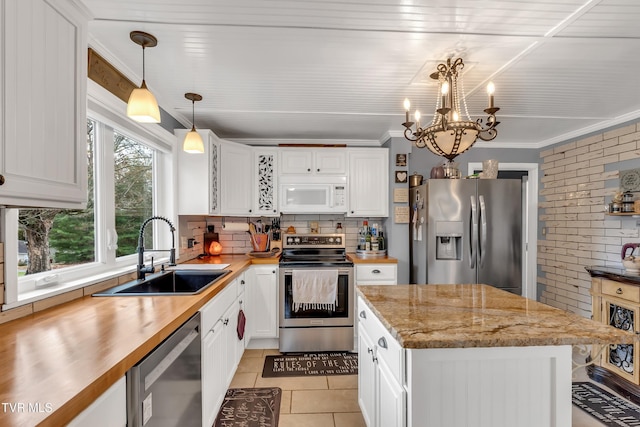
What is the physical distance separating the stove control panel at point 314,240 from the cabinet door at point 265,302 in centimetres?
47

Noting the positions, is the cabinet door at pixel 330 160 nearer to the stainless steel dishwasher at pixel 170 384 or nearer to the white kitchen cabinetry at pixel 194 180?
the white kitchen cabinetry at pixel 194 180

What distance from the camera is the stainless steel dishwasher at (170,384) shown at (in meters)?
1.05

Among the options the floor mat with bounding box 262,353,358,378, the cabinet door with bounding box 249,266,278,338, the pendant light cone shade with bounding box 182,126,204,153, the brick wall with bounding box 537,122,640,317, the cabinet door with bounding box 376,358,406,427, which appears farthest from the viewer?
the cabinet door with bounding box 249,266,278,338

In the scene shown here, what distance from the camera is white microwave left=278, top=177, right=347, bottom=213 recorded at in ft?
11.4

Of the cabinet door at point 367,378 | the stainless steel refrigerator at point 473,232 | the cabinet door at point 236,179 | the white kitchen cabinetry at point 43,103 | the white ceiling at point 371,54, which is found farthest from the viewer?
the cabinet door at point 236,179

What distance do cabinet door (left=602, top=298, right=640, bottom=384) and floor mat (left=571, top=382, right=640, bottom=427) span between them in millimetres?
214

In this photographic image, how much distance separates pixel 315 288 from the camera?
3.05 metres

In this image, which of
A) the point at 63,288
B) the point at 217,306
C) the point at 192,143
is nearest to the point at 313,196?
the point at 192,143

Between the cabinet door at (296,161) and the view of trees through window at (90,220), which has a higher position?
the cabinet door at (296,161)

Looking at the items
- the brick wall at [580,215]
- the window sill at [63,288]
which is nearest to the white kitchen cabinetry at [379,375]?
the window sill at [63,288]

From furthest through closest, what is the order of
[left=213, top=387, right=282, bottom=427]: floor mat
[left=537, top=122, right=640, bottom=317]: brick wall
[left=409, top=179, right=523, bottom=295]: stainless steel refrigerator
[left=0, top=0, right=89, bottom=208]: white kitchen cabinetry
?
[left=409, top=179, right=523, bottom=295]: stainless steel refrigerator → [left=537, top=122, right=640, bottom=317]: brick wall → [left=213, top=387, right=282, bottom=427]: floor mat → [left=0, top=0, right=89, bottom=208]: white kitchen cabinetry

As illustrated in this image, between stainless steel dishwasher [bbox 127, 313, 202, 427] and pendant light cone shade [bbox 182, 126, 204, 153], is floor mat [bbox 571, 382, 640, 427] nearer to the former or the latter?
stainless steel dishwasher [bbox 127, 313, 202, 427]

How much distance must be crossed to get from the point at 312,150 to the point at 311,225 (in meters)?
0.87

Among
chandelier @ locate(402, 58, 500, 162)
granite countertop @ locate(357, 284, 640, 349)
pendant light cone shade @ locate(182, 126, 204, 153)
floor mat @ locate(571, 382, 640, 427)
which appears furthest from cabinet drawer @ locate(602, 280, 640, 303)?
pendant light cone shade @ locate(182, 126, 204, 153)
